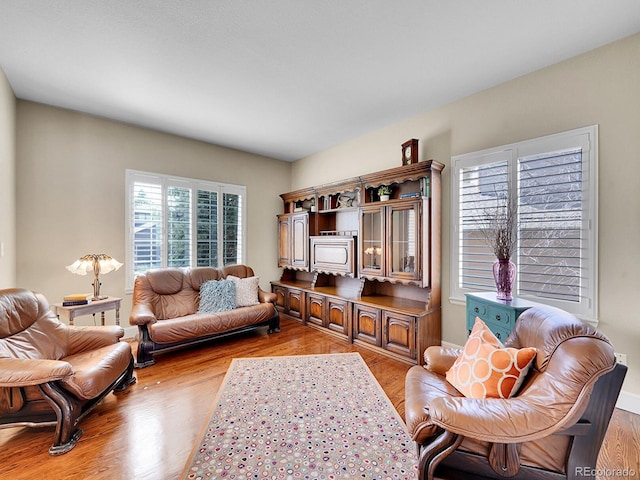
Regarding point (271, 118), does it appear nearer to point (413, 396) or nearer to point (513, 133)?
point (513, 133)

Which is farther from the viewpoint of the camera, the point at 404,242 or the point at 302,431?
the point at 404,242

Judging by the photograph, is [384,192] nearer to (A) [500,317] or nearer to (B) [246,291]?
(A) [500,317]

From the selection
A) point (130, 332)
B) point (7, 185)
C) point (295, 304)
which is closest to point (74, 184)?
point (7, 185)

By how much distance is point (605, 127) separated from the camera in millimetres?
2295

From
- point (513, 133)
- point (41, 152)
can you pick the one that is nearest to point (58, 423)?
point (41, 152)

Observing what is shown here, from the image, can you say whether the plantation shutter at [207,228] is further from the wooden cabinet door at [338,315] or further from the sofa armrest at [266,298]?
the wooden cabinet door at [338,315]

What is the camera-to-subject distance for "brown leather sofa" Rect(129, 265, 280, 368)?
3098 mm

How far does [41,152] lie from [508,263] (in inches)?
206

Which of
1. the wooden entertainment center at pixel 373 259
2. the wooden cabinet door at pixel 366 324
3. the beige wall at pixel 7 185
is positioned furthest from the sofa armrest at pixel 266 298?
the beige wall at pixel 7 185

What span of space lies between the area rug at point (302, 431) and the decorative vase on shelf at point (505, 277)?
4.54ft

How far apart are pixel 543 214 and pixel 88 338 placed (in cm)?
426

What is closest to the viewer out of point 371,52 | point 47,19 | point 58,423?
point 58,423

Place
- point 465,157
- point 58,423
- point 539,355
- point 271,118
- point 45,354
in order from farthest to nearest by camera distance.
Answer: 1. point 271,118
2. point 465,157
3. point 45,354
4. point 58,423
5. point 539,355

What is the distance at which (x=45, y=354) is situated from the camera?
2.19 m
